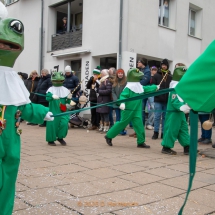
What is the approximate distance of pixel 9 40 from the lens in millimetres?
2736

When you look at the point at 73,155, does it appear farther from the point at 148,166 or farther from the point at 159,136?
the point at 159,136

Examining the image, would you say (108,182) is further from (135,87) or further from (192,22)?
(192,22)

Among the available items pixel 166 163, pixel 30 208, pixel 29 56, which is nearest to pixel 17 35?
pixel 30 208

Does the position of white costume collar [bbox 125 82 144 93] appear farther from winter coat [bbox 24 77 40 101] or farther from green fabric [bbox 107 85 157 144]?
winter coat [bbox 24 77 40 101]

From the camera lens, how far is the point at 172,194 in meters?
3.65

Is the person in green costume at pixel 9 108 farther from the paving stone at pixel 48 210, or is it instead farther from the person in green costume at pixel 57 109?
the person in green costume at pixel 57 109

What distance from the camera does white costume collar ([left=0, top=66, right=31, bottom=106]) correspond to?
2.72m

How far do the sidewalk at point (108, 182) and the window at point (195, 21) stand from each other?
34.8ft

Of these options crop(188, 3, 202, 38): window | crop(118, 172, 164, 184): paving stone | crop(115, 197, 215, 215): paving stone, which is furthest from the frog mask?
crop(188, 3, 202, 38): window

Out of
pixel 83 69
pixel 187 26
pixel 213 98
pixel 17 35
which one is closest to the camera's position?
pixel 213 98

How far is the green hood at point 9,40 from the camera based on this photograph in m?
2.73

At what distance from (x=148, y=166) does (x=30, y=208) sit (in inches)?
93.4

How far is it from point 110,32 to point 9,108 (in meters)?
10.4

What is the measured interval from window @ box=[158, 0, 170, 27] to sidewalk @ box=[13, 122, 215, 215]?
8682 millimetres
